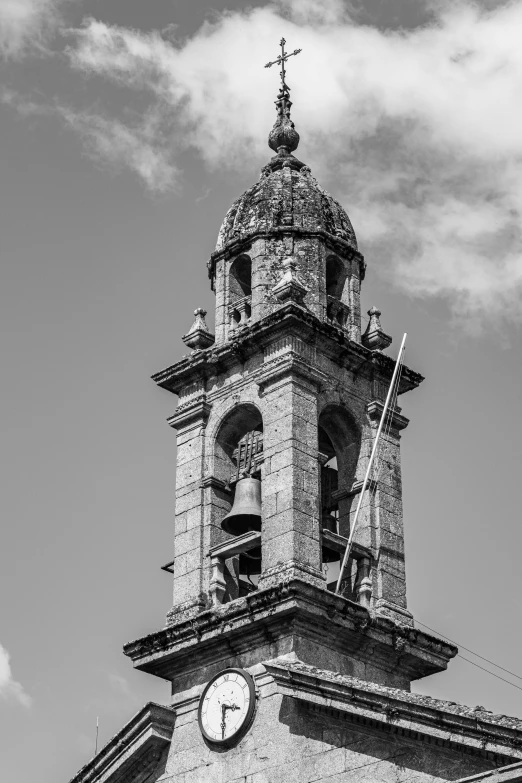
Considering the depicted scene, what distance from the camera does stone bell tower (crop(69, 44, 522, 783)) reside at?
21938 mm

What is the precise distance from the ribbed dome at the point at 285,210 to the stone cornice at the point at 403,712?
8.83 metres

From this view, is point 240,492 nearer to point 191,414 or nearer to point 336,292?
point 191,414

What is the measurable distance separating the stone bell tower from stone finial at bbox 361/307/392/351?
37 millimetres

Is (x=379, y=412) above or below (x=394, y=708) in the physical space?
above

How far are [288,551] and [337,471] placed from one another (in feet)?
10.8

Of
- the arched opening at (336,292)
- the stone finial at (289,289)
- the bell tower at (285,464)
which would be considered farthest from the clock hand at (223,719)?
the arched opening at (336,292)

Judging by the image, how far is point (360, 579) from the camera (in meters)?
25.6

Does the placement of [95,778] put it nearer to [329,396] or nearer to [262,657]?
[262,657]

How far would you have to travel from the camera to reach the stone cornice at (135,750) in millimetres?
24484

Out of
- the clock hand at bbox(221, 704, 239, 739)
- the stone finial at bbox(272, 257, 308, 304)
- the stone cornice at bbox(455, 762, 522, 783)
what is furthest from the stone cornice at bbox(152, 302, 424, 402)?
the stone cornice at bbox(455, 762, 522, 783)

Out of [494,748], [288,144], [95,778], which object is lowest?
[494,748]

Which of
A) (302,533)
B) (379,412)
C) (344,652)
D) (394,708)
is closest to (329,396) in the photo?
(379,412)

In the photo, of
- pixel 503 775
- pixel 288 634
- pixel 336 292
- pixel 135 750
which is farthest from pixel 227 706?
pixel 336 292

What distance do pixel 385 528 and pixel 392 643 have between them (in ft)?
7.69
